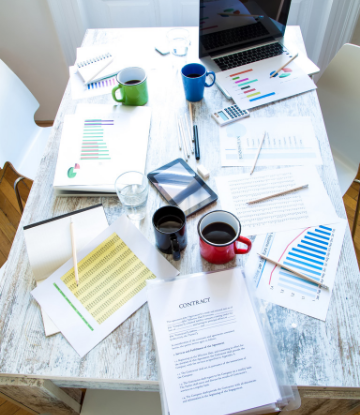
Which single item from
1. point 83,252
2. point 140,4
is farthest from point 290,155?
point 140,4

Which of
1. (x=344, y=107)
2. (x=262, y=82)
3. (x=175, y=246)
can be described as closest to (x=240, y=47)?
(x=262, y=82)

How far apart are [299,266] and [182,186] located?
352mm

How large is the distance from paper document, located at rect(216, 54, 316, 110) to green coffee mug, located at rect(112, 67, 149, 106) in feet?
0.88

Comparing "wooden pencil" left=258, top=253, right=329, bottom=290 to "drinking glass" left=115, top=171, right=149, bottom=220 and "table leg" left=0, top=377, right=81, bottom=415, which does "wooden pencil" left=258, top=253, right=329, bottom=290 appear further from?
"table leg" left=0, top=377, right=81, bottom=415

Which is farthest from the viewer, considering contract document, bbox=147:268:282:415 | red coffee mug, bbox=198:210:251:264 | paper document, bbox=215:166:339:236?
paper document, bbox=215:166:339:236

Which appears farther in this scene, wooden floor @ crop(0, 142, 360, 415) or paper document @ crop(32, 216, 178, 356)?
wooden floor @ crop(0, 142, 360, 415)

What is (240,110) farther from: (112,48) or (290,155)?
(112,48)

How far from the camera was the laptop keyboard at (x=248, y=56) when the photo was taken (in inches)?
47.8

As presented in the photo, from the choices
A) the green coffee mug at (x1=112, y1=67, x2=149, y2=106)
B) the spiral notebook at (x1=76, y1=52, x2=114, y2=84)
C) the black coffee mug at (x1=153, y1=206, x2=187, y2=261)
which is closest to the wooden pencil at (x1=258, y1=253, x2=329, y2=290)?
the black coffee mug at (x1=153, y1=206, x2=187, y2=261)

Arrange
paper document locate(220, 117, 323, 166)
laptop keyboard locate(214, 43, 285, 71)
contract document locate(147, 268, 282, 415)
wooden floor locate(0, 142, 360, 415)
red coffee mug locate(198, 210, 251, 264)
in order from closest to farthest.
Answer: contract document locate(147, 268, 282, 415), red coffee mug locate(198, 210, 251, 264), paper document locate(220, 117, 323, 166), laptop keyboard locate(214, 43, 285, 71), wooden floor locate(0, 142, 360, 415)

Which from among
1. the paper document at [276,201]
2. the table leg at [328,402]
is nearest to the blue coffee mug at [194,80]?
the paper document at [276,201]

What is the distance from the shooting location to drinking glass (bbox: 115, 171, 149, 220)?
2.79 feet

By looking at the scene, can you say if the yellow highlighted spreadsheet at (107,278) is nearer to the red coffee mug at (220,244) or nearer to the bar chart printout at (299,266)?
the red coffee mug at (220,244)

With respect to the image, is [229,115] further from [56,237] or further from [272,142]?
[56,237]
